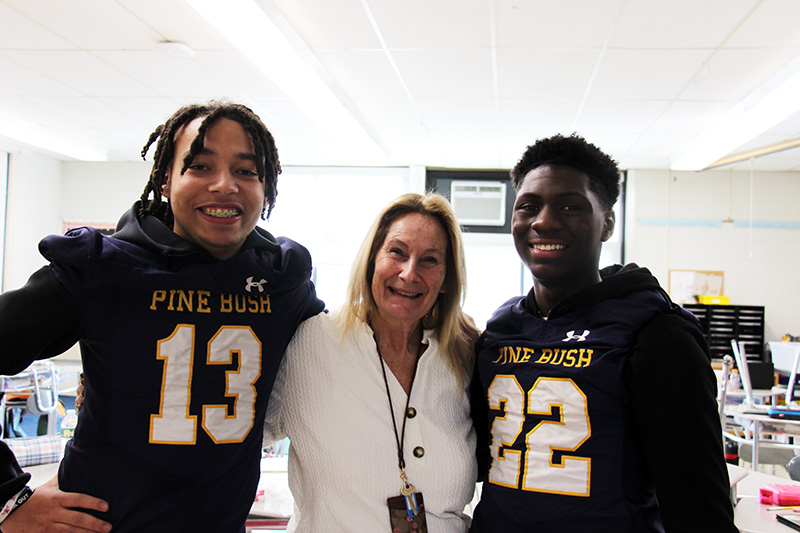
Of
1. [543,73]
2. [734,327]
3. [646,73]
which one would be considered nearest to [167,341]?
[543,73]

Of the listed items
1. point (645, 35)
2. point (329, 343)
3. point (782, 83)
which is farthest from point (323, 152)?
point (329, 343)

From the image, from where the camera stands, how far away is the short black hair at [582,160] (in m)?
1.53

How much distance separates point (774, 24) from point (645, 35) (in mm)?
758

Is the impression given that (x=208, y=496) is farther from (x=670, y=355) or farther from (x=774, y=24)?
(x=774, y=24)

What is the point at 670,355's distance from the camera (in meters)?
1.23

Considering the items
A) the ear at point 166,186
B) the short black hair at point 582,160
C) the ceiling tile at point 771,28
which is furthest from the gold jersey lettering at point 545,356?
the ceiling tile at point 771,28

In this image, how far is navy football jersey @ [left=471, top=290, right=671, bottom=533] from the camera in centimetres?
128

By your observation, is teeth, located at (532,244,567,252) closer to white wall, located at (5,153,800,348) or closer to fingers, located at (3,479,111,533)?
fingers, located at (3,479,111,533)

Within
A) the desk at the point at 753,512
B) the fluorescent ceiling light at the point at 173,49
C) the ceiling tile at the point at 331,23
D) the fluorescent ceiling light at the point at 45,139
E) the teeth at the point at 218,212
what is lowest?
the desk at the point at 753,512

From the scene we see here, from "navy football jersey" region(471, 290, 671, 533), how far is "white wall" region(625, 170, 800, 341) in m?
6.84

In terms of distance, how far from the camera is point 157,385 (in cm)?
124

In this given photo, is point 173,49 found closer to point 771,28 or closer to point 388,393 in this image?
point 388,393

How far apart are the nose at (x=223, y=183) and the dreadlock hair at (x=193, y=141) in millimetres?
68

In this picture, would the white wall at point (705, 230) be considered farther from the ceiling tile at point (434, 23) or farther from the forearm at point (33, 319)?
the forearm at point (33, 319)
